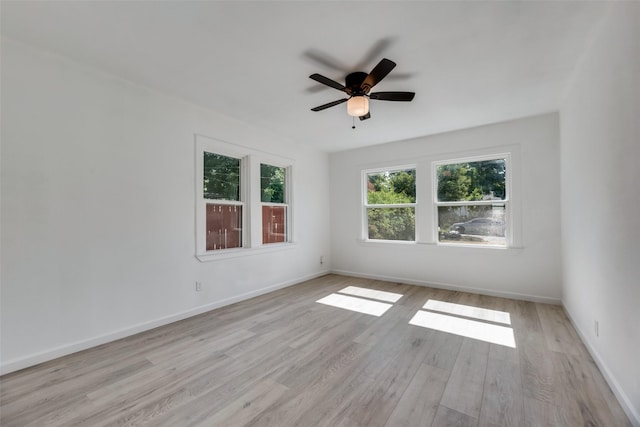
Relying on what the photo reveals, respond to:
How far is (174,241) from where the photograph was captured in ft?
10.6

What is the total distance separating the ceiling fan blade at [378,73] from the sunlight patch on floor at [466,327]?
250cm

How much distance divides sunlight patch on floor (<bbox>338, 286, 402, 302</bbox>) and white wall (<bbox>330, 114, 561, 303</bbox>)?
0.78m

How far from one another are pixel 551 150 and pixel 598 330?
245cm

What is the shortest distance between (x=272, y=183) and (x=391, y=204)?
217 cm

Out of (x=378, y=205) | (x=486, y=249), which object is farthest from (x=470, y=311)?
(x=378, y=205)

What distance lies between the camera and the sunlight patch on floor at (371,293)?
403cm

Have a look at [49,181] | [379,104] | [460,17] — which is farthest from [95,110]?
[460,17]

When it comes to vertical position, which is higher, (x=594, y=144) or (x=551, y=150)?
(x=551, y=150)

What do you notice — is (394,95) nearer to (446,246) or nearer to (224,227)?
(224,227)

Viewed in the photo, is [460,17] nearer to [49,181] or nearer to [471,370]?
[471,370]

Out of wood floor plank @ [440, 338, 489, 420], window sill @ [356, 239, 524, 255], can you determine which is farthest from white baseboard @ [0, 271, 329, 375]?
wood floor plank @ [440, 338, 489, 420]

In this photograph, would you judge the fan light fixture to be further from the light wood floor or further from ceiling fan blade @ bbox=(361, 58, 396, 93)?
the light wood floor

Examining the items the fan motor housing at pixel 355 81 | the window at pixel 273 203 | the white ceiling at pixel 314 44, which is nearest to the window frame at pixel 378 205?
the window at pixel 273 203

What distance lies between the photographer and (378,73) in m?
2.32
